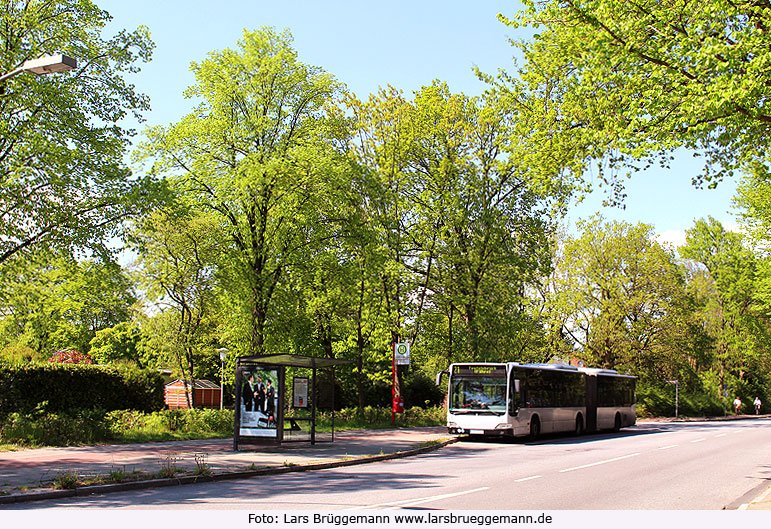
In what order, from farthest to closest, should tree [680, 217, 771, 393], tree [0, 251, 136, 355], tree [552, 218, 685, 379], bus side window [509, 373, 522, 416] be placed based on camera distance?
tree [680, 217, 771, 393] → tree [552, 218, 685, 379] → bus side window [509, 373, 522, 416] → tree [0, 251, 136, 355]

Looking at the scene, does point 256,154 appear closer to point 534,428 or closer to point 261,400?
point 261,400

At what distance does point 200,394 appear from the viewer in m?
55.7

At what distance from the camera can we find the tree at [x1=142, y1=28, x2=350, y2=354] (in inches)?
1102

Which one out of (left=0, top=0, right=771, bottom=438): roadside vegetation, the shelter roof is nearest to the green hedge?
(left=0, top=0, right=771, bottom=438): roadside vegetation

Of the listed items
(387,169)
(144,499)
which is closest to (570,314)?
(387,169)

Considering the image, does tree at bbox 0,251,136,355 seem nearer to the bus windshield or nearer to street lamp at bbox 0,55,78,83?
street lamp at bbox 0,55,78,83

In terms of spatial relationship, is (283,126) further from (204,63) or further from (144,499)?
(144,499)

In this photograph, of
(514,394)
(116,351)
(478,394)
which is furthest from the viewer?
(116,351)

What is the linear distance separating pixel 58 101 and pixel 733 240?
61.2m

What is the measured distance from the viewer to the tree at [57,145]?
20.2 meters

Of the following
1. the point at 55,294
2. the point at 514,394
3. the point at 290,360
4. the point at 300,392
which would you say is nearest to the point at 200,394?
Answer: the point at 55,294

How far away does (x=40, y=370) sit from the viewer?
2266 centimetres

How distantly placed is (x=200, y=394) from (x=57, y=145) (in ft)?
125

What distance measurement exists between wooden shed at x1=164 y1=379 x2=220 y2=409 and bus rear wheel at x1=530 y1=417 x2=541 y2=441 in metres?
32.4
